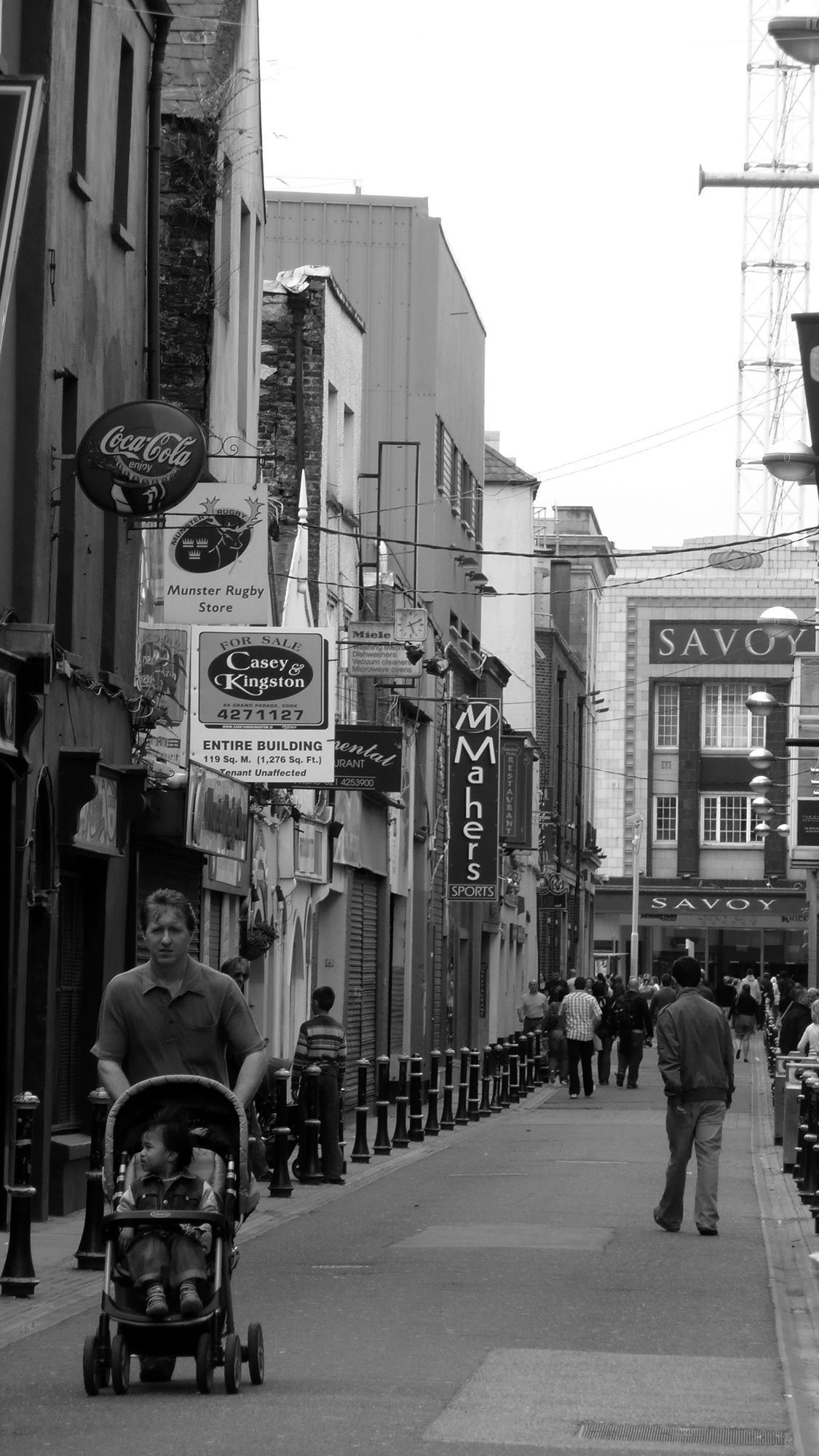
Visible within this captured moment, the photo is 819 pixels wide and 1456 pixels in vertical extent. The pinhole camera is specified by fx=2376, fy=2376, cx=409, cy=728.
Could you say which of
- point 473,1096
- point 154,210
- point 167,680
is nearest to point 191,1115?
point 167,680

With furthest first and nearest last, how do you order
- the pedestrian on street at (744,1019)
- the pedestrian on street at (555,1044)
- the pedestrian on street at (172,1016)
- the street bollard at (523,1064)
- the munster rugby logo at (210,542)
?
the pedestrian on street at (744,1019)
the pedestrian on street at (555,1044)
the street bollard at (523,1064)
the munster rugby logo at (210,542)
the pedestrian on street at (172,1016)

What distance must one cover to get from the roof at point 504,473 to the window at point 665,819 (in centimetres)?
3836

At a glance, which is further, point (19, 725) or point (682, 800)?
point (682, 800)

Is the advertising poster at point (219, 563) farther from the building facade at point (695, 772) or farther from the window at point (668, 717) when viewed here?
the window at point (668, 717)

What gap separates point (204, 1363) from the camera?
8867 millimetres

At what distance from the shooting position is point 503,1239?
1509 centimetres

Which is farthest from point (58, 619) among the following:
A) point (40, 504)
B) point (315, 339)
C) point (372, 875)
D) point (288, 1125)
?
point (372, 875)

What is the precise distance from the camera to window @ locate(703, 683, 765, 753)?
96.6 m

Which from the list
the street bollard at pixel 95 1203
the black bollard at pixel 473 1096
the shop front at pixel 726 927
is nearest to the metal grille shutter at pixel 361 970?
the black bollard at pixel 473 1096

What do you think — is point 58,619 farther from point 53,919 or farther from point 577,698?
point 577,698

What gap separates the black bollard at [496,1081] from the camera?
105 feet

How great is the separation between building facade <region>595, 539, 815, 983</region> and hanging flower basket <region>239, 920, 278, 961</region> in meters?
68.0

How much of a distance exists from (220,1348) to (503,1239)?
6.29 m

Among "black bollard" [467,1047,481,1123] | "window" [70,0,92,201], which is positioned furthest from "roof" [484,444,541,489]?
"window" [70,0,92,201]
